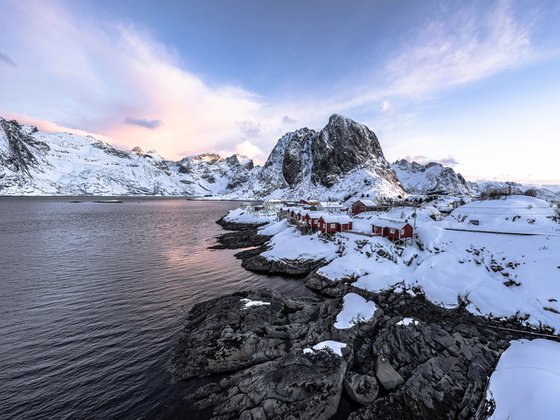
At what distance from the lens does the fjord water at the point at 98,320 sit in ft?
52.1

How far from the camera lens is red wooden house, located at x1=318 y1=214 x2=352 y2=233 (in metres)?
54.0

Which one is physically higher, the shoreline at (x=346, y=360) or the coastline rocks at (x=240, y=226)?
the coastline rocks at (x=240, y=226)

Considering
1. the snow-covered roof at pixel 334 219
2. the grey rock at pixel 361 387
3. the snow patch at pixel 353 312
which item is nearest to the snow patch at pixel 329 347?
the grey rock at pixel 361 387

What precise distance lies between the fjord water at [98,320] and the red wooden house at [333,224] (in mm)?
19314

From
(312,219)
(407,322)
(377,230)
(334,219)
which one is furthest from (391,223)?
(407,322)

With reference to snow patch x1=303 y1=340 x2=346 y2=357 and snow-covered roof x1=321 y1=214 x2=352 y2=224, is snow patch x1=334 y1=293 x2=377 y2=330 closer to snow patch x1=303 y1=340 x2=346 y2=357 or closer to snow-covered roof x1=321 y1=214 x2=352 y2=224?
snow patch x1=303 y1=340 x2=346 y2=357

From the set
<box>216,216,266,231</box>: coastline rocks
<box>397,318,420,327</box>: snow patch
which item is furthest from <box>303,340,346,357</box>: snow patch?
<box>216,216,266,231</box>: coastline rocks

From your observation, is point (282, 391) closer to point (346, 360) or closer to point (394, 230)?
point (346, 360)

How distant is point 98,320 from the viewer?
81.4ft

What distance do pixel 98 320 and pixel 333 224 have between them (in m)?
41.6

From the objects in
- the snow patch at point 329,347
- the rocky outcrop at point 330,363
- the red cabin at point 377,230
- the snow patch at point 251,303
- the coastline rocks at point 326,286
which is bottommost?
the coastline rocks at point 326,286

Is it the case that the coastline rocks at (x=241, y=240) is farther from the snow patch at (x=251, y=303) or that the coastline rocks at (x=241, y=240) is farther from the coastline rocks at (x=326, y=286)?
the snow patch at (x=251, y=303)

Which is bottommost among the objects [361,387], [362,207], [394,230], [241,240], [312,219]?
[361,387]

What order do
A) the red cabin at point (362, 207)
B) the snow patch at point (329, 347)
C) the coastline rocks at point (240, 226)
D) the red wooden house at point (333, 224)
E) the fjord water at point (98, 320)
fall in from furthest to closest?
the red cabin at point (362, 207) < the coastline rocks at point (240, 226) < the red wooden house at point (333, 224) < the snow patch at point (329, 347) < the fjord water at point (98, 320)
